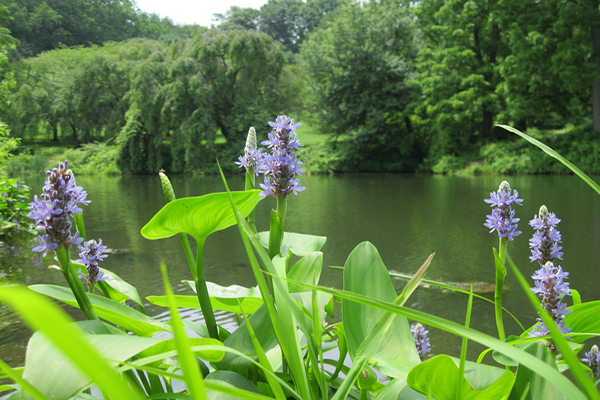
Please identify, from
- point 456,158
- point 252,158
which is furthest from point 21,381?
point 456,158

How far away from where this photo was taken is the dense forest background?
1484cm

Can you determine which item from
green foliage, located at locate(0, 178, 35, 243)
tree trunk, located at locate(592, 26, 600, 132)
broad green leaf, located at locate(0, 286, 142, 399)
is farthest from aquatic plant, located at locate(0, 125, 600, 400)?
tree trunk, located at locate(592, 26, 600, 132)

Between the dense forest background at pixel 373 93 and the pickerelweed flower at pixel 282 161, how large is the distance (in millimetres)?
15517

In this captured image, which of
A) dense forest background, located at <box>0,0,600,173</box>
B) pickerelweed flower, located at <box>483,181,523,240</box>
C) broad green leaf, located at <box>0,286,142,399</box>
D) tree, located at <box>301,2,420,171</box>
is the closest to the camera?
broad green leaf, located at <box>0,286,142,399</box>

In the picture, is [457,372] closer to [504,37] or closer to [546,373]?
[546,373]

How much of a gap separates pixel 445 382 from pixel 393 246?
4.60 metres

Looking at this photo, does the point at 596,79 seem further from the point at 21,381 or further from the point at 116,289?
the point at 21,381

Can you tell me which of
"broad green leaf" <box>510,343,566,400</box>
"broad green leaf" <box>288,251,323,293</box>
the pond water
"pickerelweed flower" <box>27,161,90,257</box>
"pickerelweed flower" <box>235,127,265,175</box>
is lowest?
the pond water

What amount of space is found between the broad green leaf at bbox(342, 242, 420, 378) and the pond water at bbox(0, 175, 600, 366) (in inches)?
70.0

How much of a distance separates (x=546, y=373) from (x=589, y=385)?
0.10ft

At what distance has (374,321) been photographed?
2.64 feet

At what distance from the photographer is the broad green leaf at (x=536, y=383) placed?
0.65m

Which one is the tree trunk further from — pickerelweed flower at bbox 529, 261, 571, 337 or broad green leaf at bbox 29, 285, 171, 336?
broad green leaf at bbox 29, 285, 171, 336

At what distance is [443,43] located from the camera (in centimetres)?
1747
